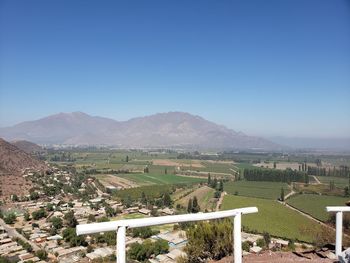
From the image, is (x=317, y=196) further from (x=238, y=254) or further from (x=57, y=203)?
(x=238, y=254)

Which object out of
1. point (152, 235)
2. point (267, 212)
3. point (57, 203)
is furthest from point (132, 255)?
point (57, 203)

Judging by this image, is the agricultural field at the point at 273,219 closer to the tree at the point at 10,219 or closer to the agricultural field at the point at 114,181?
the agricultural field at the point at 114,181

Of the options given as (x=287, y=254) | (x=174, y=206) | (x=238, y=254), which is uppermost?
(x=238, y=254)

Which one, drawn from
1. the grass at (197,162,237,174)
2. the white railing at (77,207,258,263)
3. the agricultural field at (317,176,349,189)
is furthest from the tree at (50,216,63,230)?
the grass at (197,162,237,174)

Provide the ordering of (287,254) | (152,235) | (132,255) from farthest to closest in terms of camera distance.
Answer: (152,235) → (132,255) → (287,254)

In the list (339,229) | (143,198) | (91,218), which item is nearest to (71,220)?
(91,218)

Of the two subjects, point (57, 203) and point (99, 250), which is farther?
point (57, 203)

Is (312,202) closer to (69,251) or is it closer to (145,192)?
(145,192)
